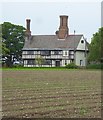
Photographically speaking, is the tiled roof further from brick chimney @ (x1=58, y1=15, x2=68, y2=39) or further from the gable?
brick chimney @ (x1=58, y1=15, x2=68, y2=39)

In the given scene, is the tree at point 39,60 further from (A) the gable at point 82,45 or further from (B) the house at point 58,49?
(A) the gable at point 82,45

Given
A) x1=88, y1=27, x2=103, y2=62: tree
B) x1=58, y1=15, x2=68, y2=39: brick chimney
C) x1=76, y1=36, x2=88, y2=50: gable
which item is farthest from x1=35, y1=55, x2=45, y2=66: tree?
x1=88, y1=27, x2=103, y2=62: tree

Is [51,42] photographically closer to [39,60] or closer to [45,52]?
[45,52]

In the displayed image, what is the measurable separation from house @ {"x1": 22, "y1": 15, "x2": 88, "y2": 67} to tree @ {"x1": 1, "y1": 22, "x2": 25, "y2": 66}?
1479 millimetres

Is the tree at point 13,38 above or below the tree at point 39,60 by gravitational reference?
above

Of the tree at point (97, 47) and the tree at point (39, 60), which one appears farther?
the tree at point (39, 60)

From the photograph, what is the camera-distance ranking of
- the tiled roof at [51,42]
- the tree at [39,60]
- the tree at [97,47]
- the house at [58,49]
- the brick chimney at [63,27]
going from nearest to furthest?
the tree at [97,47]
the tree at [39,60]
the house at [58,49]
the tiled roof at [51,42]
the brick chimney at [63,27]

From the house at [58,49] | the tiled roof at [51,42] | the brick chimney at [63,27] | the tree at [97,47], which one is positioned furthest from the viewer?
the brick chimney at [63,27]

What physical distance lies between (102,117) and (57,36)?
260 feet

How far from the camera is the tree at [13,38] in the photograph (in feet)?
276

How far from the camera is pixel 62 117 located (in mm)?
9336

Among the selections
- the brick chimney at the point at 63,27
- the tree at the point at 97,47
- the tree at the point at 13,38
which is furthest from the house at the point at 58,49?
the tree at the point at 97,47

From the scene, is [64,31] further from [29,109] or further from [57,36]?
[29,109]

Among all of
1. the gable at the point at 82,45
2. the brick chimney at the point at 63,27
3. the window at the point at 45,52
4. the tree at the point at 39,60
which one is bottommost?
the tree at the point at 39,60
